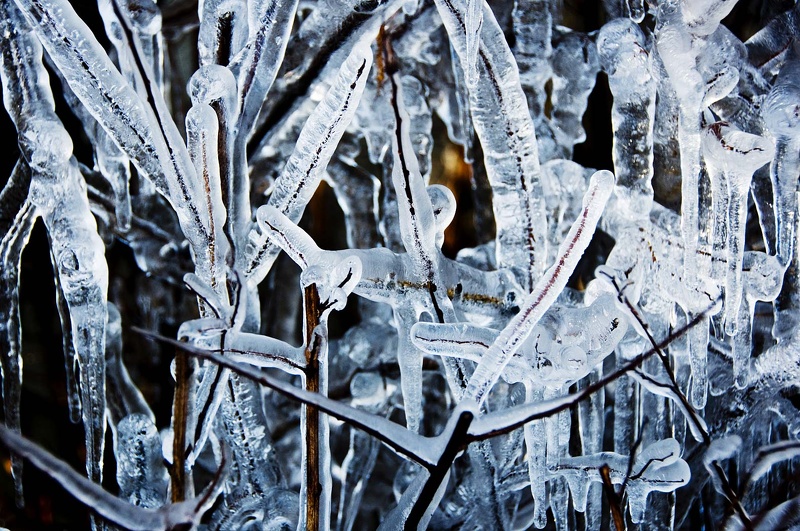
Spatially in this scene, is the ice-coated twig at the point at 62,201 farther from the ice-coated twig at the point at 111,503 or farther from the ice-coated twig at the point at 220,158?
the ice-coated twig at the point at 111,503

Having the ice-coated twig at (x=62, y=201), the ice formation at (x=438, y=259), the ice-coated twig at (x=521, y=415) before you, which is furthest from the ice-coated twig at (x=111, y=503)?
the ice-coated twig at (x=62, y=201)

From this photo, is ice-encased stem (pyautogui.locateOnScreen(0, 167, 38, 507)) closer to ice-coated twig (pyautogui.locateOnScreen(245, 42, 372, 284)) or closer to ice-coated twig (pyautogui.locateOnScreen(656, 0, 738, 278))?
ice-coated twig (pyautogui.locateOnScreen(245, 42, 372, 284))

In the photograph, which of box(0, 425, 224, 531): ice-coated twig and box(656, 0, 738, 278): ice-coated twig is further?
box(656, 0, 738, 278): ice-coated twig

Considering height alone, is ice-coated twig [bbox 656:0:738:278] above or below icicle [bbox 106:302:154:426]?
above

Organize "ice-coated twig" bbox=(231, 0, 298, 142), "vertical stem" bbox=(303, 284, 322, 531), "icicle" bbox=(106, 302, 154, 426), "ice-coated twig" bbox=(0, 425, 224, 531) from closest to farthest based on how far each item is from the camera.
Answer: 1. "ice-coated twig" bbox=(0, 425, 224, 531)
2. "vertical stem" bbox=(303, 284, 322, 531)
3. "ice-coated twig" bbox=(231, 0, 298, 142)
4. "icicle" bbox=(106, 302, 154, 426)

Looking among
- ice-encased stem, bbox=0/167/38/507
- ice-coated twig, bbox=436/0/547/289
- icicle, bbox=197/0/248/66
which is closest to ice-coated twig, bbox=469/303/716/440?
ice-coated twig, bbox=436/0/547/289

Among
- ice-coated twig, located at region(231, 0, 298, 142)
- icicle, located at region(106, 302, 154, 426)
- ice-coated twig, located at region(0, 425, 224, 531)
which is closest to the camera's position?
ice-coated twig, located at region(0, 425, 224, 531)

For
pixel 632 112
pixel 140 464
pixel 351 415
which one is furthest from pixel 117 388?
pixel 632 112

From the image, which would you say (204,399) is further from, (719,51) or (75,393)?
(719,51)

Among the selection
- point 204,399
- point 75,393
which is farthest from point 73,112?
point 204,399
